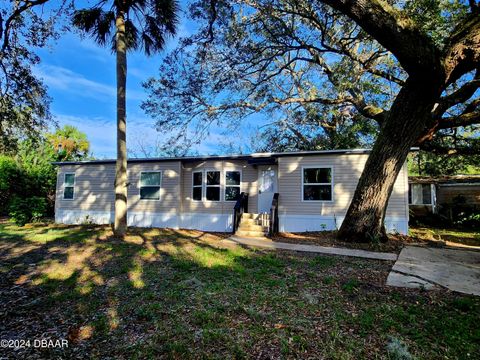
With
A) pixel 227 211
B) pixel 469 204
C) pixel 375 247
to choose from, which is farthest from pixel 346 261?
pixel 469 204

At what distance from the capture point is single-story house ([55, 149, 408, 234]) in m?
10.0

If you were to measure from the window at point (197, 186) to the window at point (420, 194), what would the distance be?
39.4ft

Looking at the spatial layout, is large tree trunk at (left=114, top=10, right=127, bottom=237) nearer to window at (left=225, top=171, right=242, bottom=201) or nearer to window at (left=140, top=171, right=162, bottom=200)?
window at (left=140, top=171, right=162, bottom=200)

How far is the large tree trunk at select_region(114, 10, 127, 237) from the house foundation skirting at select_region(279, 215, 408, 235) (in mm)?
5569

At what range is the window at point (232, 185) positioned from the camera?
38.7 ft

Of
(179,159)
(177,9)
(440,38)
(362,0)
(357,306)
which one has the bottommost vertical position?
(357,306)

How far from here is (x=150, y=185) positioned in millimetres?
12734

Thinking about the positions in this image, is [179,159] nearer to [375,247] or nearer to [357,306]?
[375,247]

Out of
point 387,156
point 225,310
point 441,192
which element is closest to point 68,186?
point 225,310

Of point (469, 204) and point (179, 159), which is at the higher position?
point (179, 159)

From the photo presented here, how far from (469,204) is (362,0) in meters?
13.7

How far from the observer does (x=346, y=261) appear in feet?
19.0

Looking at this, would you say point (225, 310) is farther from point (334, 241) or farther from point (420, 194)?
point (420, 194)

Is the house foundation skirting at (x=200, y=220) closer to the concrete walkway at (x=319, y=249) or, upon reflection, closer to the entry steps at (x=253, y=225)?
the entry steps at (x=253, y=225)
